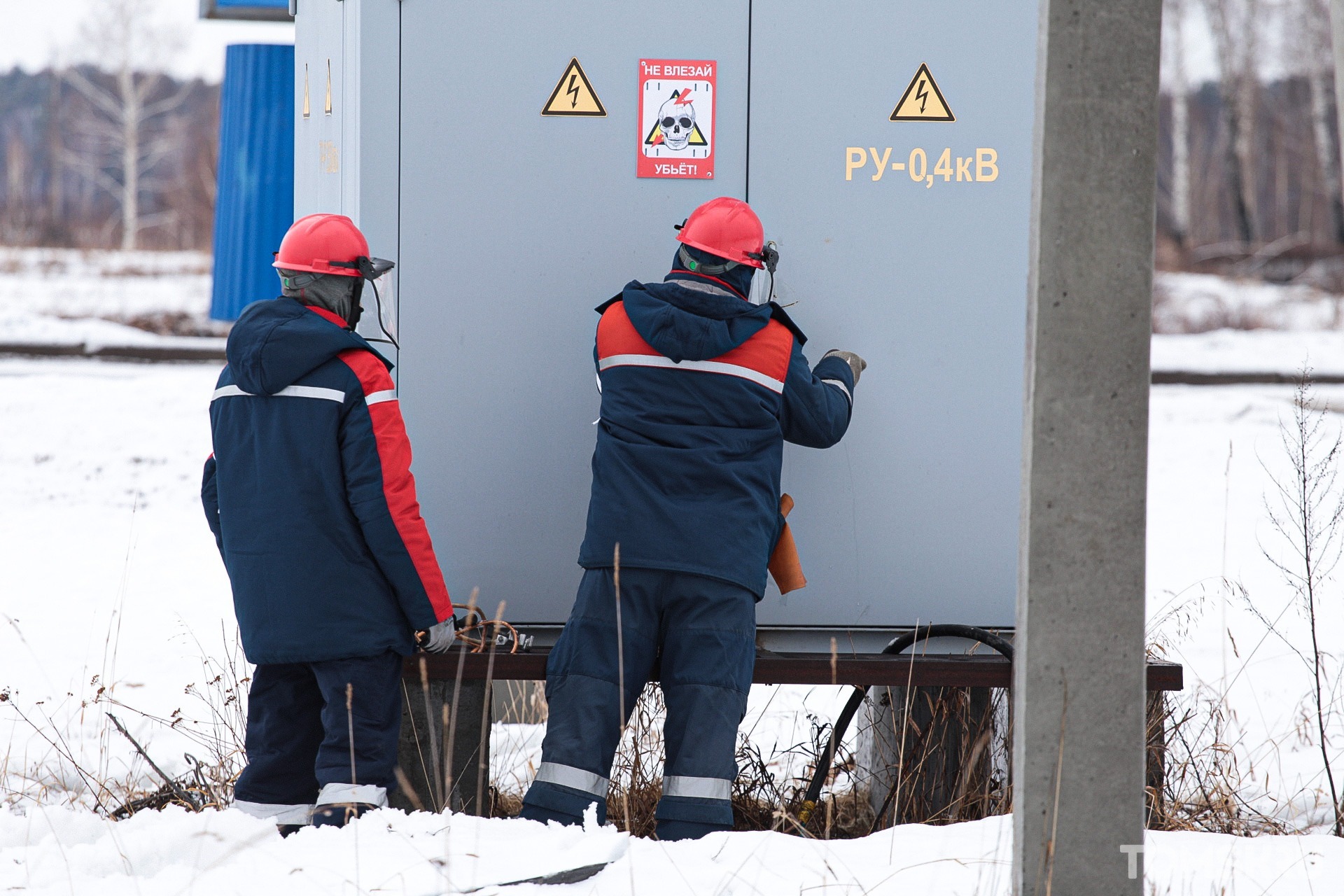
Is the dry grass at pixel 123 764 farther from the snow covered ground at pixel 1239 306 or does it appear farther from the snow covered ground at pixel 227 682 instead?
the snow covered ground at pixel 1239 306

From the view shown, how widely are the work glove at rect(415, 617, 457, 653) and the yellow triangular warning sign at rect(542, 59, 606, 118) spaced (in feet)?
5.13

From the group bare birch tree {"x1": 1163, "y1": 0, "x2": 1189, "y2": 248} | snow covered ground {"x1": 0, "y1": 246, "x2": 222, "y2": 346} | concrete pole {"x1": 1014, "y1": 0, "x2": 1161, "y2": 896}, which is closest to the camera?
concrete pole {"x1": 1014, "y1": 0, "x2": 1161, "y2": 896}

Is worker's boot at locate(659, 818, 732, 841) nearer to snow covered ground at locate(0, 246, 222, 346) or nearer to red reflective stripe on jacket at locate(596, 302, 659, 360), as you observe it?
red reflective stripe on jacket at locate(596, 302, 659, 360)

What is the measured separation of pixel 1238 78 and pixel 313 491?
2464cm

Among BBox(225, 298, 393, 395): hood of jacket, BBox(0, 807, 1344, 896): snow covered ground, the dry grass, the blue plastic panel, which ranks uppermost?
the blue plastic panel

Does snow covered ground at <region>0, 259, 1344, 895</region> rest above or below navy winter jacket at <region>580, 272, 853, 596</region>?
below

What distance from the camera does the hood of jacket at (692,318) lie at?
3191 millimetres

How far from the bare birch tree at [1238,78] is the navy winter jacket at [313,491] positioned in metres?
23.4

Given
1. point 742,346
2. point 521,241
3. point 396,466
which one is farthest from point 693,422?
point 521,241

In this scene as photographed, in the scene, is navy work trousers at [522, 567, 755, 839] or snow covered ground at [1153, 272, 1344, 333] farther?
snow covered ground at [1153, 272, 1344, 333]

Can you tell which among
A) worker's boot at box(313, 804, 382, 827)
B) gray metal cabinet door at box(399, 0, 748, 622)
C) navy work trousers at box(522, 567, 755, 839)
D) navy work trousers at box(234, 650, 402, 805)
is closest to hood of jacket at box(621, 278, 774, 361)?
gray metal cabinet door at box(399, 0, 748, 622)

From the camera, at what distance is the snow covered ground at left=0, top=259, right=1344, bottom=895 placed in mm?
2525

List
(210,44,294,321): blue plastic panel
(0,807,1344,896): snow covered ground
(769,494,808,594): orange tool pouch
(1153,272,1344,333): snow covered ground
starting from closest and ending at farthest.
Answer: (0,807,1344,896): snow covered ground → (769,494,808,594): orange tool pouch → (210,44,294,321): blue plastic panel → (1153,272,1344,333): snow covered ground

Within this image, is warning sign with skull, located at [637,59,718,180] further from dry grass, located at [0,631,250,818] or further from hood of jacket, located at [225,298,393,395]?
dry grass, located at [0,631,250,818]
